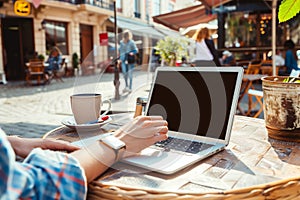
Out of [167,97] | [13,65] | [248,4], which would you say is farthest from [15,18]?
[167,97]

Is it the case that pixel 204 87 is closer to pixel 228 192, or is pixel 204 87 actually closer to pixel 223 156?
pixel 223 156

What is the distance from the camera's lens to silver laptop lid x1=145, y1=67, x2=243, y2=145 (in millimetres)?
1053

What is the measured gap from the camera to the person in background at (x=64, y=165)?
60 cm

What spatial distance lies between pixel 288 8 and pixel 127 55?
6.80m

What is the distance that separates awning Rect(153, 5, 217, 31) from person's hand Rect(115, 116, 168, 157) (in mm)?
8811

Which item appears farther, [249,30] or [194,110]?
[249,30]

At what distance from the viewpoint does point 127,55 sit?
7734 millimetres

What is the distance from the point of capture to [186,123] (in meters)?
1.12

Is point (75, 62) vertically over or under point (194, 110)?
over

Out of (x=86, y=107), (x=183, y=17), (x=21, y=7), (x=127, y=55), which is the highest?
(x=21, y=7)

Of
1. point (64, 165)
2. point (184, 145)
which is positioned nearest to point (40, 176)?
point (64, 165)

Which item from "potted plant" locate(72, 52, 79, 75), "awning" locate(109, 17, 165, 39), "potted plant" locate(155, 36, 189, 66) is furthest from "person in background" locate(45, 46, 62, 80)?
"potted plant" locate(155, 36, 189, 66)

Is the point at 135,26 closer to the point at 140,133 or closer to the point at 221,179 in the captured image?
the point at 140,133

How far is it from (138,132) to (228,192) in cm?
29
